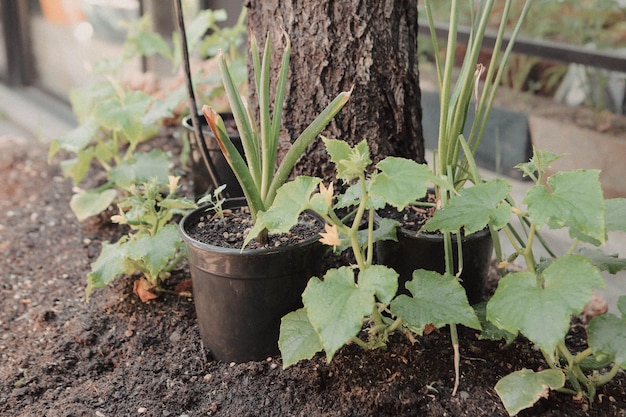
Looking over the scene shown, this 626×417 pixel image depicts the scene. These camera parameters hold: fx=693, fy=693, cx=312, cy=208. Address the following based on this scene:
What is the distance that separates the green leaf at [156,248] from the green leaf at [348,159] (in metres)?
0.51

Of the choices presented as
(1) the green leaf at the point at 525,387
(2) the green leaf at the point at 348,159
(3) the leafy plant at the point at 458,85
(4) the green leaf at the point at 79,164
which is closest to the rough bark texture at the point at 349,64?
(3) the leafy plant at the point at 458,85

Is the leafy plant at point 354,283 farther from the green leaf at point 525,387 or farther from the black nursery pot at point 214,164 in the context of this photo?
the black nursery pot at point 214,164

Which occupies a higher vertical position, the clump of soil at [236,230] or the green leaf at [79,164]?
the clump of soil at [236,230]

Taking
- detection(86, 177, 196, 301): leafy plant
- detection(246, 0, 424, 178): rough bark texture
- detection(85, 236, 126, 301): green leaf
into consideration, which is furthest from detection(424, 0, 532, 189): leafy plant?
detection(85, 236, 126, 301): green leaf

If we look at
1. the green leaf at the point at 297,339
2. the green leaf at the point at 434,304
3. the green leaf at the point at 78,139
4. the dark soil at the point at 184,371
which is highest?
the green leaf at the point at 434,304

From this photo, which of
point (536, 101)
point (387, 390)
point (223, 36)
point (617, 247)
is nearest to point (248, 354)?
point (387, 390)

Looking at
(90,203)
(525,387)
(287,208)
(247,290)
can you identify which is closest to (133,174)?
(90,203)

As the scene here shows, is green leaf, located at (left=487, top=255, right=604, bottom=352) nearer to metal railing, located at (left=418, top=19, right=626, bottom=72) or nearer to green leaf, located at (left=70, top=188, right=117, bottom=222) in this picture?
green leaf, located at (left=70, top=188, right=117, bottom=222)

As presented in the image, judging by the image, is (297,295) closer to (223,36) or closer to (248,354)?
(248,354)

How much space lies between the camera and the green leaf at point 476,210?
1.12 metres

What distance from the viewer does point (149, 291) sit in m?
1.63

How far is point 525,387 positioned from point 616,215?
331mm

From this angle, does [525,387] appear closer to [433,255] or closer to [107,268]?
[433,255]

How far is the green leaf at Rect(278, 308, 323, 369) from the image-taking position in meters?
1.15
